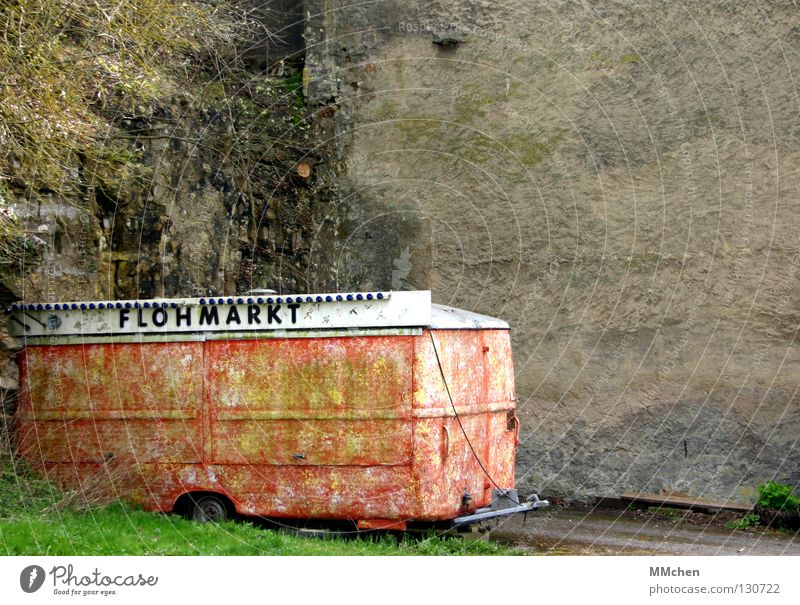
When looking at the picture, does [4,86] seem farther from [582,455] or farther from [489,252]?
[582,455]

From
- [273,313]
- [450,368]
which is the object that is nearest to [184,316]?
[273,313]

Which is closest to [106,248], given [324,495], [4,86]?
[4,86]

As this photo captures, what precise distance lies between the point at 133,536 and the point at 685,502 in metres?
5.70

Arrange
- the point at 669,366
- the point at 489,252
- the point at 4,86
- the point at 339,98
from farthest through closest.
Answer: the point at 339,98 < the point at 489,252 < the point at 669,366 < the point at 4,86

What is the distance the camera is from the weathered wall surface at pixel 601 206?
11031mm

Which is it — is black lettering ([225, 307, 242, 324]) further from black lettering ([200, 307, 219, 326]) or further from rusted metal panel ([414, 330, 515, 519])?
rusted metal panel ([414, 330, 515, 519])

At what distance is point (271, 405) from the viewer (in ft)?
27.8

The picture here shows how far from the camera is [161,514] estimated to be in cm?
855

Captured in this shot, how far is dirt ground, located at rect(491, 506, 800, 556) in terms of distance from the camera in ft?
30.5

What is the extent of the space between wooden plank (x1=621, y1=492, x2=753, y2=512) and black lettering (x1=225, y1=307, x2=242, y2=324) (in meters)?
4.79

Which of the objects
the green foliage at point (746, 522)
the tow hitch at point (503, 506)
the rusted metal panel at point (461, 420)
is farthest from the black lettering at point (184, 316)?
the green foliage at point (746, 522)

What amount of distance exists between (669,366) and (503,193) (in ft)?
8.41

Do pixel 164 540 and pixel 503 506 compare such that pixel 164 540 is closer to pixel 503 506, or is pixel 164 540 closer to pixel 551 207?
pixel 503 506

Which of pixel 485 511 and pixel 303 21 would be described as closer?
pixel 485 511
